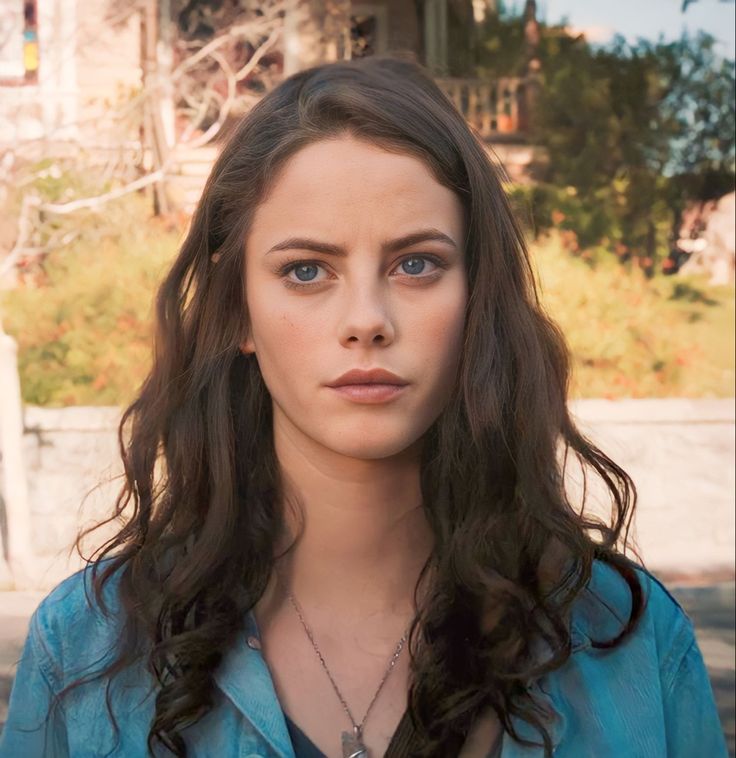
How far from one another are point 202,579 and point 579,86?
3312 mm

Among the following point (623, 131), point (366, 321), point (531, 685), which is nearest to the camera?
point (366, 321)

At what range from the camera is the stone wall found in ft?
11.6

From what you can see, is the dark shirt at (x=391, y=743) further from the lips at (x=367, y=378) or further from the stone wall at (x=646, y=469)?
the stone wall at (x=646, y=469)

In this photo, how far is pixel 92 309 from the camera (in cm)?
377

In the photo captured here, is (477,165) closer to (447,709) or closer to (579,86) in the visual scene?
(447,709)

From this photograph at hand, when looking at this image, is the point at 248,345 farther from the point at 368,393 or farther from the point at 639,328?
the point at 639,328

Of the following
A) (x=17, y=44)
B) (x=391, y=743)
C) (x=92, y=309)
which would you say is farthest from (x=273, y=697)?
(x=17, y=44)

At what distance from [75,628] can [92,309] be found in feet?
7.97

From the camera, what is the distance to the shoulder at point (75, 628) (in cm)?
143

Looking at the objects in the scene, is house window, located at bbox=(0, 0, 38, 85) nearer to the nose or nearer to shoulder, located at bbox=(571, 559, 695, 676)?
the nose

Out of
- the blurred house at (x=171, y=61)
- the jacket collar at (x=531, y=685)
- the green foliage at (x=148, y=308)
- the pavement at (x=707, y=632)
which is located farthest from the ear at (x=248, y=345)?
the blurred house at (x=171, y=61)

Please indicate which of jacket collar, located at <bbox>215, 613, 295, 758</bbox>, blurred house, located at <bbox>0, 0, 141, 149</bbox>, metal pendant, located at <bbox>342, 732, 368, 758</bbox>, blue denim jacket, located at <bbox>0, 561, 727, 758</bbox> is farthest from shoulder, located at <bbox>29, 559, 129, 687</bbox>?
blurred house, located at <bbox>0, 0, 141, 149</bbox>

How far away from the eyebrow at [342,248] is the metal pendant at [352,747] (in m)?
0.55

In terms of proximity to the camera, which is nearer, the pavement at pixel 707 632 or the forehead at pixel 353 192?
the forehead at pixel 353 192
